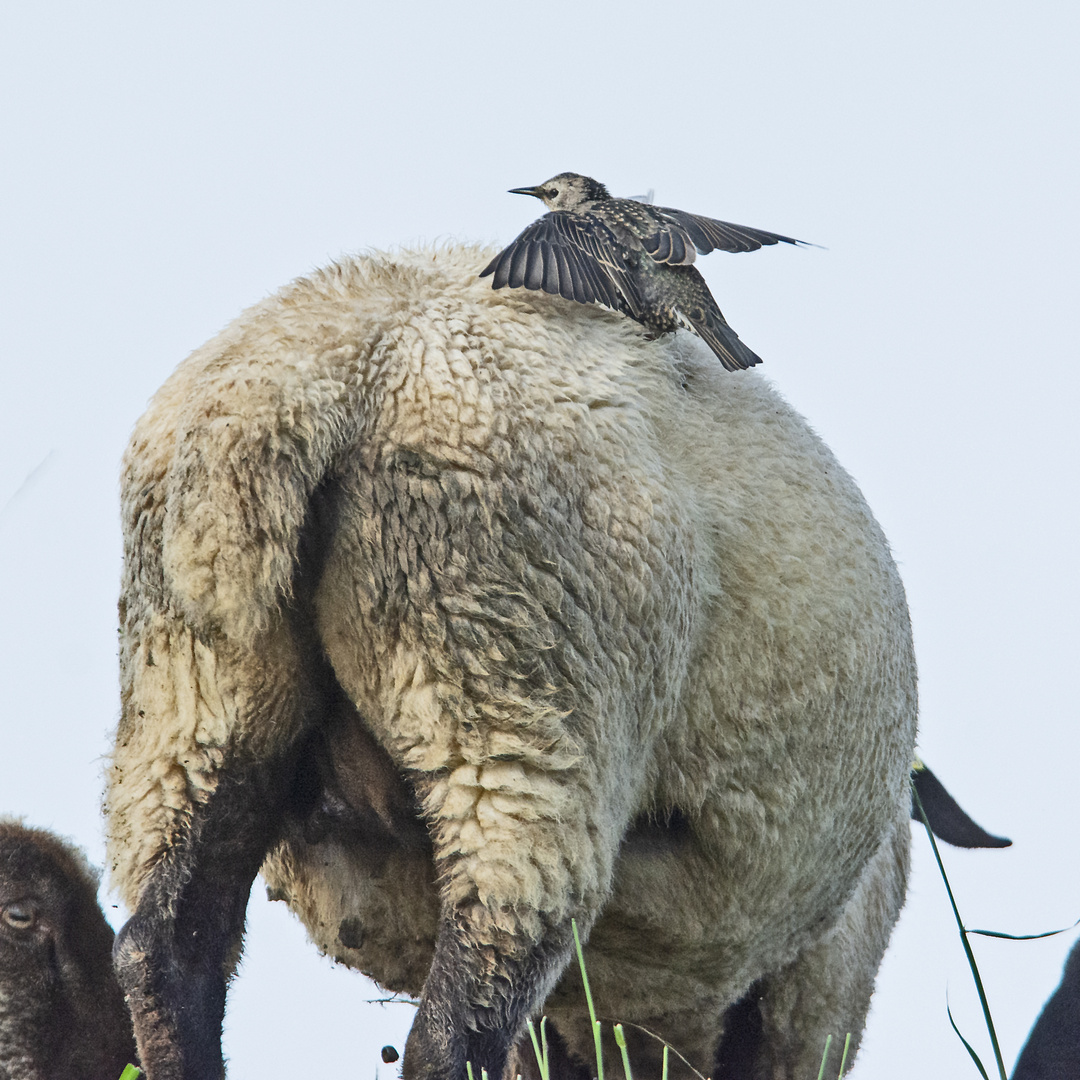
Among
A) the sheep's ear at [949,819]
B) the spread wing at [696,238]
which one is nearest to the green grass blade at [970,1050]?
the spread wing at [696,238]

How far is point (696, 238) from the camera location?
3393 millimetres

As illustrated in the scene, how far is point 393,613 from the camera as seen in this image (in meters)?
2.68

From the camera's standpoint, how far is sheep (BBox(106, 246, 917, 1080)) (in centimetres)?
264

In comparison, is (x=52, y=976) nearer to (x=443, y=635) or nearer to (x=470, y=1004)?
(x=470, y=1004)

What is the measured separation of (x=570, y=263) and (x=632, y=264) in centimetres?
25

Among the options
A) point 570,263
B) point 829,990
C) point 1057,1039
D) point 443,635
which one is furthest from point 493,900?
point 1057,1039

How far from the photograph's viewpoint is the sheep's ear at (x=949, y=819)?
5.40m

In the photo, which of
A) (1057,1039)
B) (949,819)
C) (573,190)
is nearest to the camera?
(573,190)

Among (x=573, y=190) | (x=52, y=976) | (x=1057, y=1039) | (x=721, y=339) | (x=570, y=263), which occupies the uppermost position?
(x=573, y=190)

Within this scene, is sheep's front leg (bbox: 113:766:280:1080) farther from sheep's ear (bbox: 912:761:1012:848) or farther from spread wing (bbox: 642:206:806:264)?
sheep's ear (bbox: 912:761:1012:848)

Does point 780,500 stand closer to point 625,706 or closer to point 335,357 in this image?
point 625,706

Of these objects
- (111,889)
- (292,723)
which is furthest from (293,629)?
(111,889)

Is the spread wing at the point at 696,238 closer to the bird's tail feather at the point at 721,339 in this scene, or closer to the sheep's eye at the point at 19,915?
the bird's tail feather at the point at 721,339

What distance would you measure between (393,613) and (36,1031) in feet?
6.39
